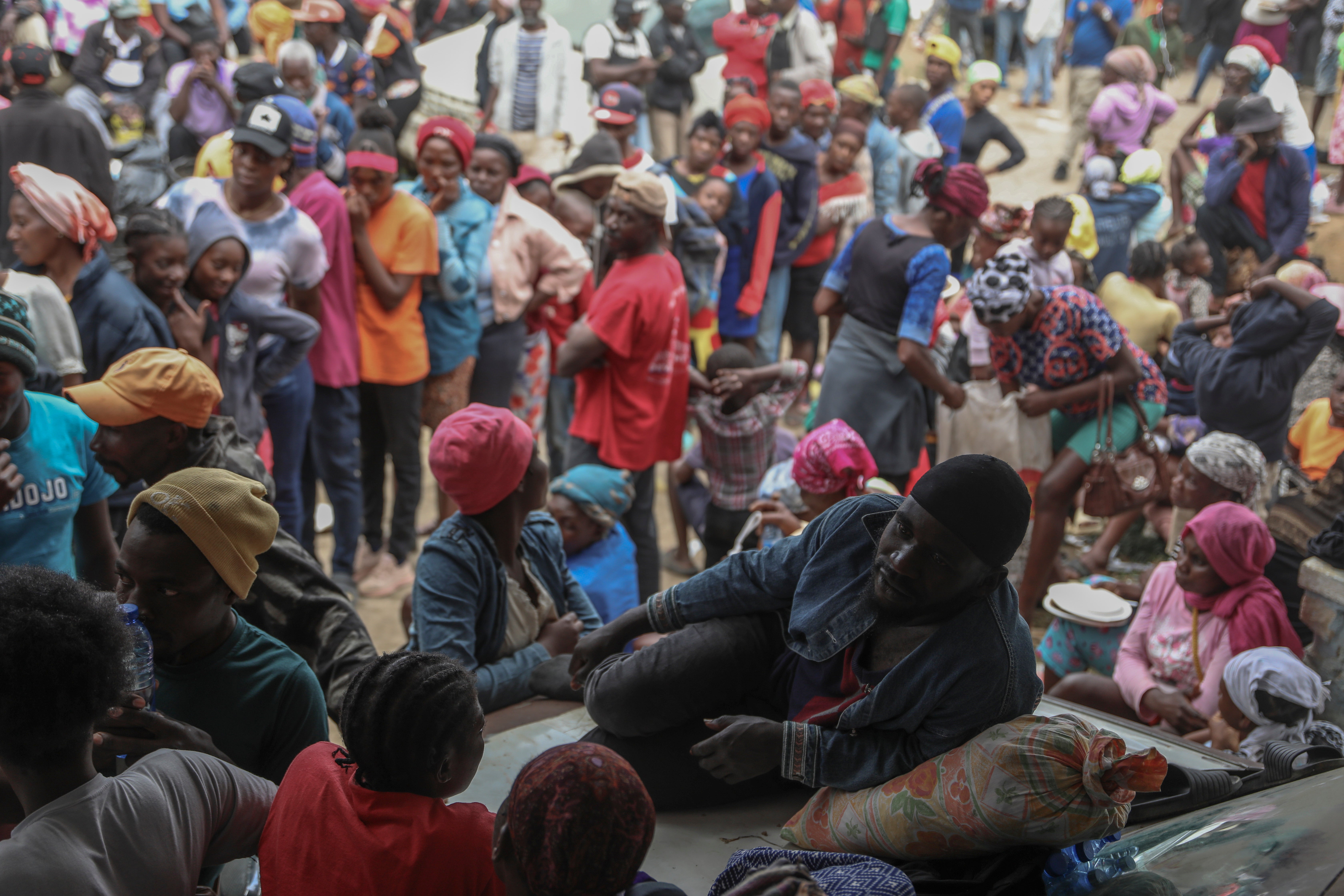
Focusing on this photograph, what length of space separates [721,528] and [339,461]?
184 cm

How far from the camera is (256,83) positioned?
18.1 feet

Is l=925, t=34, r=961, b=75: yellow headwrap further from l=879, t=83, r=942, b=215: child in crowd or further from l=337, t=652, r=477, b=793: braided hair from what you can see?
l=337, t=652, r=477, b=793: braided hair

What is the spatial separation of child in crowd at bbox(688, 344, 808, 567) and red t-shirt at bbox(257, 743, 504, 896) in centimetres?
326

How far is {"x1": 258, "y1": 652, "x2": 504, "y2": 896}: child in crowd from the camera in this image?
1.69 m

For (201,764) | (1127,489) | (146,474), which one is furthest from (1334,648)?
(146,474)

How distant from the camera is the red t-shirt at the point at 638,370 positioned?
15.1 feet

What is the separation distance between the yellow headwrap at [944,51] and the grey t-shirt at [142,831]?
8.86m

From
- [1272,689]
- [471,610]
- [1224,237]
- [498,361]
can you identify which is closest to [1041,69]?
[1224,237]

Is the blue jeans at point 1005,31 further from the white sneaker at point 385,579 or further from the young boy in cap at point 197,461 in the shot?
the young boy in cap at point 197,461

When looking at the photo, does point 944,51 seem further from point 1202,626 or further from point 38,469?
point 38,469

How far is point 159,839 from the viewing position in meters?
1.65

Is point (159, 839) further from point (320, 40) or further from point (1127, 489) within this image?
point (320, 40)

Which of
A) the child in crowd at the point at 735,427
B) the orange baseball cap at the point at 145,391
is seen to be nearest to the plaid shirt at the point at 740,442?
the child in crowd at the point at 735,427

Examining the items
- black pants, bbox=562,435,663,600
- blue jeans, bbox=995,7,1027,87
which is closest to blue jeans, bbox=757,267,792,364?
black pants, bbox=562,435,663,600
